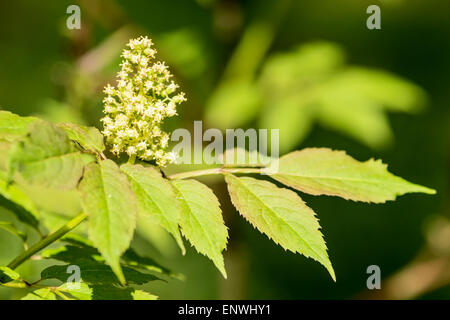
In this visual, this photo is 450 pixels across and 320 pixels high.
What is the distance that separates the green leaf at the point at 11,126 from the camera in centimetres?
80

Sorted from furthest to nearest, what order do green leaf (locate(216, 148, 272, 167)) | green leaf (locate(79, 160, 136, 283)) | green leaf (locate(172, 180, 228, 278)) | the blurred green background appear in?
the blurred green background → green leaf (locate(216, 148, 272, 167)) → green leaf (locate(172, 180, 228, 278)) → green leaf (locate(79, 160, 136, 283))

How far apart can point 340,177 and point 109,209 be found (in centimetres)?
51

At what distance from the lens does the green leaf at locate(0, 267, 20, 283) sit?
0.83 m

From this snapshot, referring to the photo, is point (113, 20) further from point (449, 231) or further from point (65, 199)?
point (449, 231)

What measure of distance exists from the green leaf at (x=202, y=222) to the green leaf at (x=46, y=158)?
0.19 metres

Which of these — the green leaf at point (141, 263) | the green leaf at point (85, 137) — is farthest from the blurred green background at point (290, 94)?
the green leaf at point (85, 137)

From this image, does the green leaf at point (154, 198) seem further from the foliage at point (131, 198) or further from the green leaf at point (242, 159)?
the green leaf at point (242, 159)

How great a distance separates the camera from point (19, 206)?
1112mm

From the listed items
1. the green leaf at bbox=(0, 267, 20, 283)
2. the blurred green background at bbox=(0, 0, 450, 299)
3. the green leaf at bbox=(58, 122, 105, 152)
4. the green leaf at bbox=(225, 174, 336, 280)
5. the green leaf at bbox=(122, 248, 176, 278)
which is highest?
the blurred green background at bbox=(0, 0, 450, 299)

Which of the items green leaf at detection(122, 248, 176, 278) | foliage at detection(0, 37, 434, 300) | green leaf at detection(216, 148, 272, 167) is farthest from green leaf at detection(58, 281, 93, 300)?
green leaf at detection(216, 148, 272, 167)

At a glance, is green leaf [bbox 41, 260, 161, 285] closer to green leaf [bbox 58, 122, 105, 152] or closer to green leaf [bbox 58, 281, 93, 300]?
green leaf [bbox 58, 281, 93, 300]

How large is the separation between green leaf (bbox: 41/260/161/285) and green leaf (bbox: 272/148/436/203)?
1.15ft

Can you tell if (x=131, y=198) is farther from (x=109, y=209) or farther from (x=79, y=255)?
(x=79, y=255)
